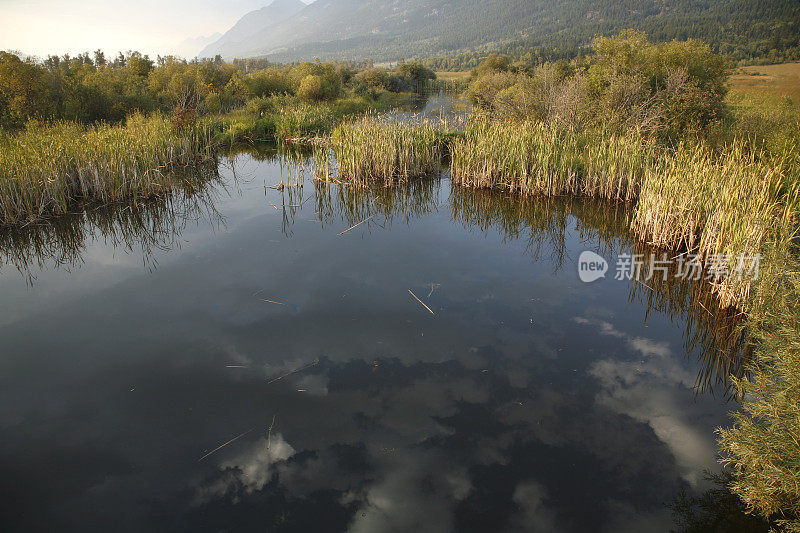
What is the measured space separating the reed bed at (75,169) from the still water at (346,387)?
1302 mm

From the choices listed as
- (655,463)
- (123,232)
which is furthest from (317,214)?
(655,463)

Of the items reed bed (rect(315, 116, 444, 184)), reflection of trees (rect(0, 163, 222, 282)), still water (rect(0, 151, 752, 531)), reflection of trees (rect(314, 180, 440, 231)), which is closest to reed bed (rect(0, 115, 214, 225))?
reflection of trees (rect(0, 163, 222, 282))

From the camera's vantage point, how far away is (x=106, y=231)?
33.4 feet

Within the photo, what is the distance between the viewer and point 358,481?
3.99 m

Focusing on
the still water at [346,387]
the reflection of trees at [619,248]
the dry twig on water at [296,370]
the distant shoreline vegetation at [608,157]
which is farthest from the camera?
the reflection of trees at [619,248]

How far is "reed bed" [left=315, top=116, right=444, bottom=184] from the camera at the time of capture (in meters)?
13.4

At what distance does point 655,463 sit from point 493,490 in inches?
63.7

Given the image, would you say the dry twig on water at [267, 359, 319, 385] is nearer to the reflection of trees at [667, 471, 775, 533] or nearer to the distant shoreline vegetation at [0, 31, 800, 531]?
the reflection of trees at [667, 471, 775, 533]

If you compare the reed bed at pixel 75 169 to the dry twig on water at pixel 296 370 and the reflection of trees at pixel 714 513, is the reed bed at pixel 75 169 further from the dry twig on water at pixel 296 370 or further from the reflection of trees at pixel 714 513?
the reflection of trees at pixel 714 513

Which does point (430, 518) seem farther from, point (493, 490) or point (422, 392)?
point (422, 392)

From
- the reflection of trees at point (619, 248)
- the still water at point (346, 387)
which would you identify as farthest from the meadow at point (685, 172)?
the still water at point (346, 387)

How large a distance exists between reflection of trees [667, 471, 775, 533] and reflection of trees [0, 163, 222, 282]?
878 centimetres

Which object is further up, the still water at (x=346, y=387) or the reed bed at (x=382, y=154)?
the reed bed at (x=382, y=154)

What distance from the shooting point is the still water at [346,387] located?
12.5 feet
